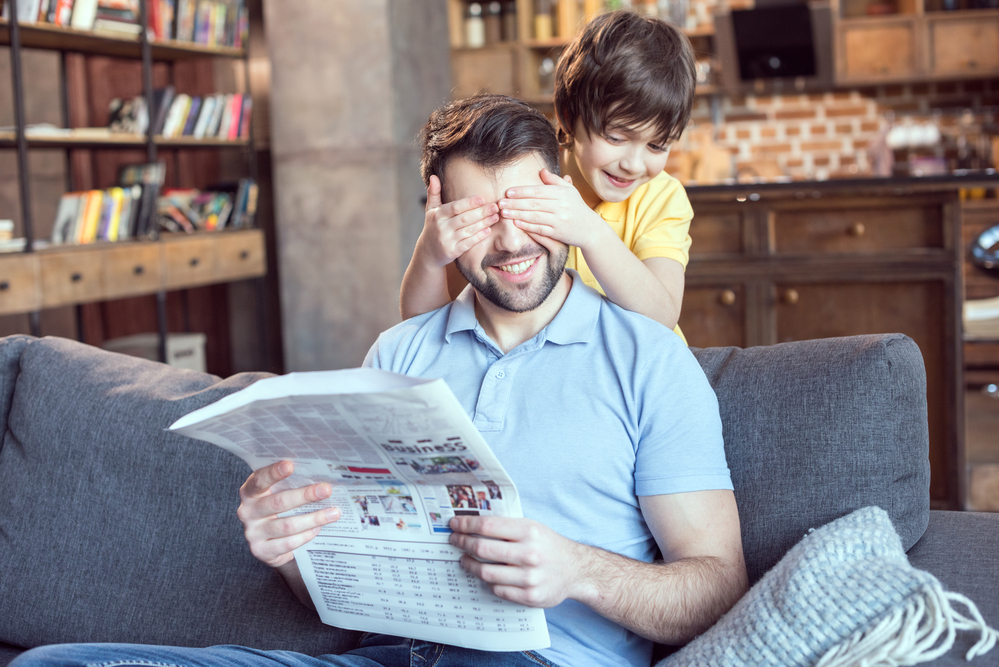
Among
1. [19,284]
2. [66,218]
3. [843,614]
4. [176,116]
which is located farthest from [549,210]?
[176,116]

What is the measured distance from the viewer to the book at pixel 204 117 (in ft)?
14.6

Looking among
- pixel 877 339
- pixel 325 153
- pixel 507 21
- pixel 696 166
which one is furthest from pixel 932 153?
pixel 877 339

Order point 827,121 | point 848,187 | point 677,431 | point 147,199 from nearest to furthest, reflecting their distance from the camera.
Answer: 1. point 677,431
2. point 848,187
3. point 147,199
4. point 827,121

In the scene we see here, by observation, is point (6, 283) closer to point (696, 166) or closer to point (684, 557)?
point (684, 557)

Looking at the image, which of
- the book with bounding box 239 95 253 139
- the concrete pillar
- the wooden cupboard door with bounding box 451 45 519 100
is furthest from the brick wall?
the book with bounding box 239 95 253 139

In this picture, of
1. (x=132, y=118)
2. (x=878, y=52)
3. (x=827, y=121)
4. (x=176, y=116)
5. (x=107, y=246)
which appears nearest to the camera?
(x=107, y=246)

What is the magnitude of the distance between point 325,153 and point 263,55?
3.60ft

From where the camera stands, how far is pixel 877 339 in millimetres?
1266

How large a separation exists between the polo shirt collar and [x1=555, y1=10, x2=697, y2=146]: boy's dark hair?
310mm

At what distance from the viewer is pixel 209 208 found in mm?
4605

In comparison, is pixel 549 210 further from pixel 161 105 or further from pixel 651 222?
pixel 161 105

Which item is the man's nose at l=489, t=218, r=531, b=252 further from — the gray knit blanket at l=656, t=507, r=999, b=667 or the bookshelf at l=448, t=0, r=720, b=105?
the bookshelf at l=448, t=0, r=720, b=105

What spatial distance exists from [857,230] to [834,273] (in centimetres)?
15

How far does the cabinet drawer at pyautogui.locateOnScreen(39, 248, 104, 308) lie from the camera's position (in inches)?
139
